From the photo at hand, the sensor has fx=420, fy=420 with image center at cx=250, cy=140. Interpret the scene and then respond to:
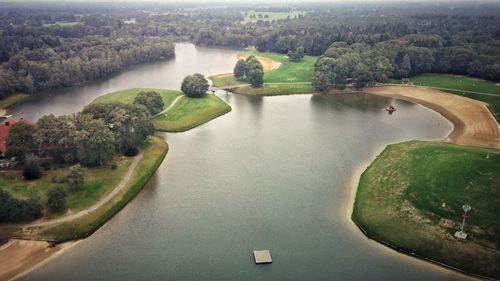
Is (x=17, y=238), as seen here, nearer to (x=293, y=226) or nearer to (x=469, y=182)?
(x=293, y=226)

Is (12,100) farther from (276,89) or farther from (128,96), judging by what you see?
(276,89)

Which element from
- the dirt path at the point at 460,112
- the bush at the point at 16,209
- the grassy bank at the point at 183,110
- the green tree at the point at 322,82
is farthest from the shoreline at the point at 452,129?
the bush at the point at 16,209

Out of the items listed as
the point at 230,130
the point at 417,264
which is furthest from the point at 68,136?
the point at 417,264

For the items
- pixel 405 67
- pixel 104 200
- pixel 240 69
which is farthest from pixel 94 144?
pixel 405 67

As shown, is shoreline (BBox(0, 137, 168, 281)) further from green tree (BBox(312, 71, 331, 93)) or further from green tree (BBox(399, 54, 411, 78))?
green tree (BBox(399, 54, 411, 78))

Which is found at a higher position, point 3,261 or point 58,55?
point 58,55
